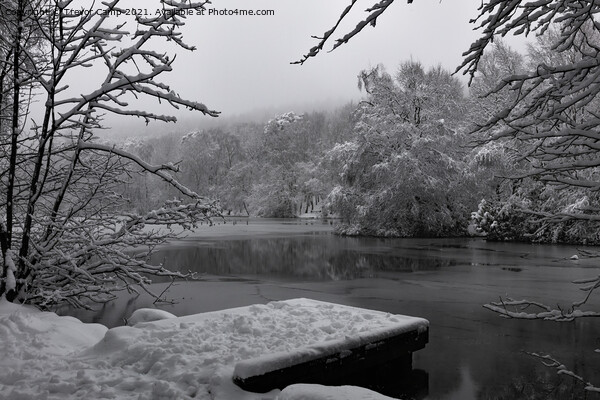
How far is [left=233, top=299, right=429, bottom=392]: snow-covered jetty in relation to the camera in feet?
15.0

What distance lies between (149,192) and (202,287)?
53.8 meters

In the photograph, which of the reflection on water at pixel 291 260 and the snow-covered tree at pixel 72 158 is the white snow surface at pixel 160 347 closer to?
the snow-covered tree at pixel 72 158

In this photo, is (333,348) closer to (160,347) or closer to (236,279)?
(160,347)

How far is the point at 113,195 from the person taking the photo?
8523 mm

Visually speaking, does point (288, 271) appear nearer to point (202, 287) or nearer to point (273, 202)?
point (202, 287)

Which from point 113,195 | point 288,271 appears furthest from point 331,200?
point 113,195

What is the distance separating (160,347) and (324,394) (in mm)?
2119

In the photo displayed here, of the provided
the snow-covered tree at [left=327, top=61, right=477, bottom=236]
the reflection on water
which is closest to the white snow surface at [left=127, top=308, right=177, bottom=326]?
the reflection on water

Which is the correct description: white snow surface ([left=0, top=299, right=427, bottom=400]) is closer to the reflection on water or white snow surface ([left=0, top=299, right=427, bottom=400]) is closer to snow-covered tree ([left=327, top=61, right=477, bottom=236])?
the reflection on water

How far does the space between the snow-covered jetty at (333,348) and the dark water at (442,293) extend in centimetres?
46

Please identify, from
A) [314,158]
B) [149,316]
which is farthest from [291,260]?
[314,158]

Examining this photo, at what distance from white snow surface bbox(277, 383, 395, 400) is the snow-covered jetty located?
558mm

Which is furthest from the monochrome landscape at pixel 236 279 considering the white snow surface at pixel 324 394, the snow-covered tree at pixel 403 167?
the snow-covered tree at pixel 403 167

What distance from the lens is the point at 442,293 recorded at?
11523mm
